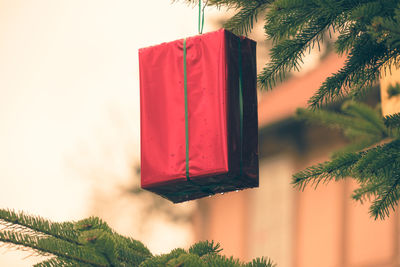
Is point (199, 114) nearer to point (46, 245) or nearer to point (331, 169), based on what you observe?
point (331, 169)

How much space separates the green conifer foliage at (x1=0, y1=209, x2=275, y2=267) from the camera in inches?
112

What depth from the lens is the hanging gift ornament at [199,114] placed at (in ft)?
11.8

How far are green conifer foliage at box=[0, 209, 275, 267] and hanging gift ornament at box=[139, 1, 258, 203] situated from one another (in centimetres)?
58

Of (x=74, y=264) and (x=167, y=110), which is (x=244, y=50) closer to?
(x=167, y=110)

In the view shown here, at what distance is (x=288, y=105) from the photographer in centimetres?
1234

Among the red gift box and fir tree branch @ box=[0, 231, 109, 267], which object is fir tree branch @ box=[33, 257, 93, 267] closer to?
fir tree branch @ box=[0, 231, 109, 267]

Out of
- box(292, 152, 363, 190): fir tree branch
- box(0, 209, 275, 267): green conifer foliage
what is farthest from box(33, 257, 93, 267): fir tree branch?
box(292, 152, 363, 190): fir tree branch

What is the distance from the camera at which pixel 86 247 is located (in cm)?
289

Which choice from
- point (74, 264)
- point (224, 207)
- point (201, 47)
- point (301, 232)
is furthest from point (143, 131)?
point (224, 207)

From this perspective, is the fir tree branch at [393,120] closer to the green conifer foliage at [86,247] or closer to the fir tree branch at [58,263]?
the green conifer foliage at [86,247]

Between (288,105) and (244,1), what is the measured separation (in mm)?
8907

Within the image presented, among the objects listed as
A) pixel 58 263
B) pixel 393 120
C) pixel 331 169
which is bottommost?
pixel 58 263

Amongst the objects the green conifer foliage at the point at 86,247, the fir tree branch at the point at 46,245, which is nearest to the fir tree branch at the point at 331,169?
the green conifer foliage at the point at 86,247

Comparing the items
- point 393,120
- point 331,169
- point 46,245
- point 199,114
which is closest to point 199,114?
point 199,114
